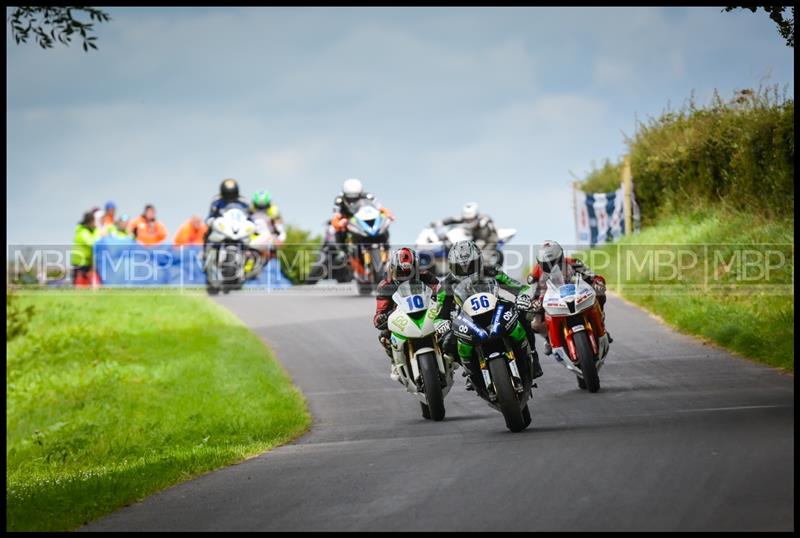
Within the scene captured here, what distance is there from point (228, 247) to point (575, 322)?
1388 centimetres

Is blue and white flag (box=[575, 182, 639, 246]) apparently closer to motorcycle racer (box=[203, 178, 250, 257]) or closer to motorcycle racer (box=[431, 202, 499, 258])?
motorcycle racer (box=[431, 202, 499, 258])

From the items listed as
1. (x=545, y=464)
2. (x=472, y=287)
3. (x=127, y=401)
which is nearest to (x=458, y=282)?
(x=472, y=287)

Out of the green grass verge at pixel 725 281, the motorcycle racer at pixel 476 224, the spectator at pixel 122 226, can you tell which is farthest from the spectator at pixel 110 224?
the green grass verge at pixel 725 281

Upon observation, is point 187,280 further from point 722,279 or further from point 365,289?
point 722,279

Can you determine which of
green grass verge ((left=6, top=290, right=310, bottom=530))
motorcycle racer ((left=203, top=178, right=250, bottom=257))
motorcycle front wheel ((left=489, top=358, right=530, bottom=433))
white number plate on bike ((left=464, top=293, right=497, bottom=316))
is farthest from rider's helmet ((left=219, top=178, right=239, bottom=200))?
motorcycle front wheel ((left=489, top=358, right=530, bottom=433))

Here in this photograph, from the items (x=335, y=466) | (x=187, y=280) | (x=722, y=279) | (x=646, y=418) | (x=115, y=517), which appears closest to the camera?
(x=115, y=517)

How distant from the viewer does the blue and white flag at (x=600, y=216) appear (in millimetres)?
29859

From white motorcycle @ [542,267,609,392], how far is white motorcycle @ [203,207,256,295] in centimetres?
1337

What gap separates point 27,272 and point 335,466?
26570 millimetres

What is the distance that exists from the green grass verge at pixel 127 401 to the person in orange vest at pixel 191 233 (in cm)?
135

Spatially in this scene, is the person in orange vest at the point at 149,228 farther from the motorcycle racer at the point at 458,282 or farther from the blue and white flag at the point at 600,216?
the motorcycle racer at the point at 458,282

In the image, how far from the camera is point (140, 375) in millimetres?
23156

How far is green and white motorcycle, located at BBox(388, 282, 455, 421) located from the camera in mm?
13070

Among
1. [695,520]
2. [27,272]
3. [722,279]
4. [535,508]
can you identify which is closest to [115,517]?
[535,508]
